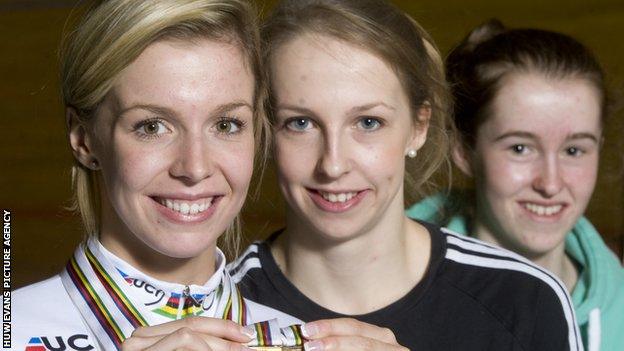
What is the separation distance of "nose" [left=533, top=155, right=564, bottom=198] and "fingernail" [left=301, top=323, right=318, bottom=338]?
90 centimetres

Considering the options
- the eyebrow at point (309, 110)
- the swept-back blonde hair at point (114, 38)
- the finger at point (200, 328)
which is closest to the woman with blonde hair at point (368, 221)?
the eyebrow at point (309, 110)

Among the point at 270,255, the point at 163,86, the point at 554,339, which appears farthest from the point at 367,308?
the point at 163,86

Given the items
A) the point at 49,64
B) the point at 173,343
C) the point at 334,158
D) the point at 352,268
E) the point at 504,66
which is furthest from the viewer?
the point at 49,64

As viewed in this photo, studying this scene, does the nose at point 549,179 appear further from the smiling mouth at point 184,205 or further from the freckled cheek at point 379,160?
the smiling mouth at point 184,205

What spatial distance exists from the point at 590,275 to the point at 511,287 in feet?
1.51

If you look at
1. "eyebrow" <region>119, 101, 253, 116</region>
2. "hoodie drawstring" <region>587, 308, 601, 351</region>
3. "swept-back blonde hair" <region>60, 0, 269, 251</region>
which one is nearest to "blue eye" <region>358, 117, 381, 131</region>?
"swept-back blonde hair" <region>60, 0, 269, 251</region>

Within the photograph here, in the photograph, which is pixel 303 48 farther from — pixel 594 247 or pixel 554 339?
pixel 594 247

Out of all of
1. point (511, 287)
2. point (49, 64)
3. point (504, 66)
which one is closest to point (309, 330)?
point (511, 287)

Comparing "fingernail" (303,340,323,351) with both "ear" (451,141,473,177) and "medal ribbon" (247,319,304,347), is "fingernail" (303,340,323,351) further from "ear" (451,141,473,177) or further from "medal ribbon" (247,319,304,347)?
"ear" (451,141,473,177)

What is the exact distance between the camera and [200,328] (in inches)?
51.4

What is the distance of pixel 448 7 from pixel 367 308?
1.47 meters

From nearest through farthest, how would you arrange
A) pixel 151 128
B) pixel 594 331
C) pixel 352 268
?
pixel 151 128
pixel 352 268
pixel 594 331

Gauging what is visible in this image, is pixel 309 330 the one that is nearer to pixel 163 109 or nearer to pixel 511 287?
pixel 163 109

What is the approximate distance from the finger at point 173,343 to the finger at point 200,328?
0.05 feet
